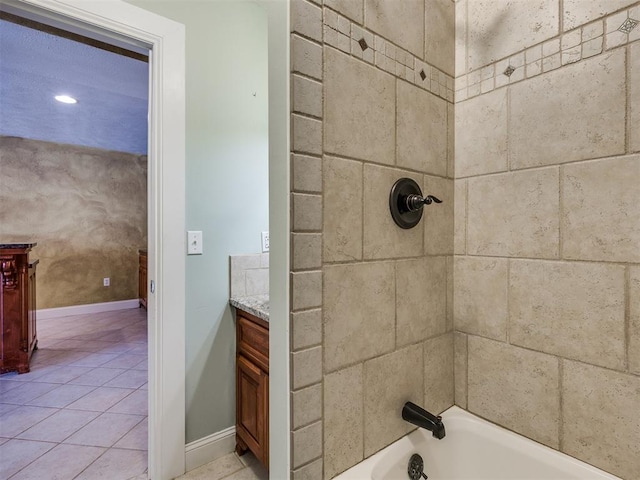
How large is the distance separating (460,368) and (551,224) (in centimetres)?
66

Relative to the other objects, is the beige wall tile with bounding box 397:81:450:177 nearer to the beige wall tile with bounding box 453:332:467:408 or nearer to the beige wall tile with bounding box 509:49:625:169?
the beige wall tile with bounding box 509:49:625:169

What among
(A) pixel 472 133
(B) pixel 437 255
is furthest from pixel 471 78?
(B) pixel 437 255

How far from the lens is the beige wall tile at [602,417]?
2.94 feet

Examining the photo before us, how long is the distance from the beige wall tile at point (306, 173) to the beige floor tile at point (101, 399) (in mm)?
2507

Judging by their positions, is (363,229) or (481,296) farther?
(481,296)

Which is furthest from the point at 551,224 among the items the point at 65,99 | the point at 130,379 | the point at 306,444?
the point at 65,99

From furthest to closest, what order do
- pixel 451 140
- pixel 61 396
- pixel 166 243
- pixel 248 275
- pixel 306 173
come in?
1. pixel 61 396
2. pixel 248 275
3. pixel 166 243
4. pixel 451 140
5. pixel 306 173

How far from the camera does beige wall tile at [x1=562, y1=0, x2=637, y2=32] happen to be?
92 centimetres

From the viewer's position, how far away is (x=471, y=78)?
4.09 feet

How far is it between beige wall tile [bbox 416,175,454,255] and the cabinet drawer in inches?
33.2

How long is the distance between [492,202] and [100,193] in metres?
5.66

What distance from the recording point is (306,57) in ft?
2.73

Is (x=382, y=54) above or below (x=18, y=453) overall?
above

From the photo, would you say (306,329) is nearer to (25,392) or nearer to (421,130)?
(421,130)
